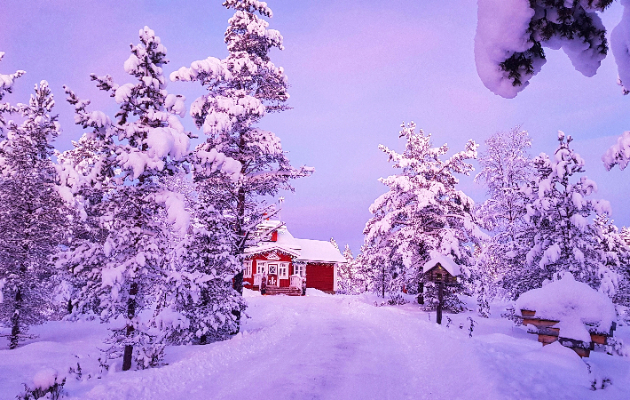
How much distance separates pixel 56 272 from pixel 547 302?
18.5 meters

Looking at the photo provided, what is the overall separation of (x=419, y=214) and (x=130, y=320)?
59.1ft

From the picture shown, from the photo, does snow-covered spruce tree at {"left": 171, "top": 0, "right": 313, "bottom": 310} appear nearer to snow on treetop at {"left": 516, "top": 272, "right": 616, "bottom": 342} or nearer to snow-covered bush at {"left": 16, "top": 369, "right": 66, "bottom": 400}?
snow-covered bush at {"left": 16, "top": 369, "right": 66, "bottom": 400}

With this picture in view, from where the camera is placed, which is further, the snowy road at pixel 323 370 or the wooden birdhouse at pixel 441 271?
the wooden birdhouse at pixel 441 271

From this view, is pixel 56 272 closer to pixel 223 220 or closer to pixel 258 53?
pixel 223 220

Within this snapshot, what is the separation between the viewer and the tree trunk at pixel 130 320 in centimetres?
1019

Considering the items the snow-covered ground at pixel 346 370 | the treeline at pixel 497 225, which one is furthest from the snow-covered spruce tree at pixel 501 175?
the snow-covered ground at pixel 346 370

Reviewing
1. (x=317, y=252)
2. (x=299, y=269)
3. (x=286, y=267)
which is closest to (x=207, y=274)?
(x=286, y=267)

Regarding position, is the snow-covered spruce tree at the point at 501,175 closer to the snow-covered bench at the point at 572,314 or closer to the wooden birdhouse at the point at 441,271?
the wooden birdhouse at the point at 441,271

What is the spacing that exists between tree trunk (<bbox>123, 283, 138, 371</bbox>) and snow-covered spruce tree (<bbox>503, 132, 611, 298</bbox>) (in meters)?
15.3

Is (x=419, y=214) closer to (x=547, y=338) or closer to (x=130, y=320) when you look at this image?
(x=547, y=338)

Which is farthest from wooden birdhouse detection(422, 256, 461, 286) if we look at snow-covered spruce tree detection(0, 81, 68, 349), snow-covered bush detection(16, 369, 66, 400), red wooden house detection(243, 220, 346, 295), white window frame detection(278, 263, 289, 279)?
white window frame detection(278, 263, 289, 279)

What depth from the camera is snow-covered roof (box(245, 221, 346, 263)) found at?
39312 millimetres

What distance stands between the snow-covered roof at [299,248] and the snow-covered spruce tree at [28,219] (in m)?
22.2

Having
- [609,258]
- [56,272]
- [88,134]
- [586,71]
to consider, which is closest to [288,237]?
[56,272]
